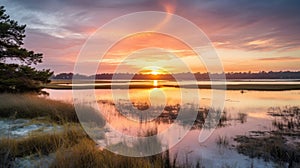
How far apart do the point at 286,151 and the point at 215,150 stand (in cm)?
253

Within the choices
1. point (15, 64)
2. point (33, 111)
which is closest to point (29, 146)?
point (33, 111)

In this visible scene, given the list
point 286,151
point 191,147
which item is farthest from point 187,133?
point 286,151

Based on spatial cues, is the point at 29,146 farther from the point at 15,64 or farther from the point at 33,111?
the point at 15,64

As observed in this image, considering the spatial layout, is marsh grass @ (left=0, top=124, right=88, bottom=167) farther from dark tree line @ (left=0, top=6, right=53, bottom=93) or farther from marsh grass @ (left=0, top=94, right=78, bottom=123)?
dark tree line @ (left=0, top=6, right=53, bottom=93)

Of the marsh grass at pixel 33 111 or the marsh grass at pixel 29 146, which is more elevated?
the marsh grass at pixel 33 111

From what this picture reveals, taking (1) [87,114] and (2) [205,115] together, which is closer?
(1) [87,114]

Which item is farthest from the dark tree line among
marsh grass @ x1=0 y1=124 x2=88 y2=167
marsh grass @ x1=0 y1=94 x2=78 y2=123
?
marsh grass @ x1=0 y1=124 x2=88 y2=167

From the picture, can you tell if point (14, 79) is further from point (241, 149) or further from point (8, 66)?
point (241, 149)

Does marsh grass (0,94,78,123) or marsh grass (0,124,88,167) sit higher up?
marsh grass (0,94,78,123)

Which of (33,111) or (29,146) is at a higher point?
(33,111)

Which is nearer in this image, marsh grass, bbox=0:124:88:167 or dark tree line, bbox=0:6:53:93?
marsh grass, bbox=0:124:88:167

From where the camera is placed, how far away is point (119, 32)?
12008 mm

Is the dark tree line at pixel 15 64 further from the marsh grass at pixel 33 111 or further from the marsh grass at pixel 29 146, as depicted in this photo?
the marsh grass at pixel 29 146

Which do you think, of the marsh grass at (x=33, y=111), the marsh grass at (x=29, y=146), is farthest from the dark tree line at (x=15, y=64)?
the marsh grass at (x=29, y=146)
